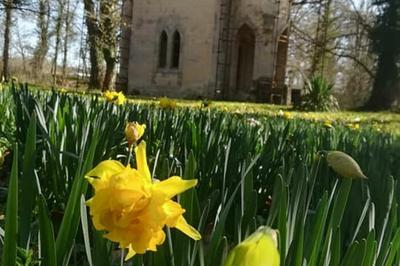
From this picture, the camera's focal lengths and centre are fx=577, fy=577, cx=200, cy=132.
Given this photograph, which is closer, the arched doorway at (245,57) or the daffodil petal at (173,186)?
the daffodil petal at (173,186)

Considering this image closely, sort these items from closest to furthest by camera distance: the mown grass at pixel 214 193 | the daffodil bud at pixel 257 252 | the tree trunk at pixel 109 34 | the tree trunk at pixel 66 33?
the daffodil bud at pixel 257 252, the mown grass at pixel 214 193, the tree trunk at pixel 109 34, the tree trunk at pixel 66 33

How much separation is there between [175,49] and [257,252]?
22379 mm

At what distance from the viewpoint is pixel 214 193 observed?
0.94 meters

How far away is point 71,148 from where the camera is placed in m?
1.74

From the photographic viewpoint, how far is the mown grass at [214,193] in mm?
795

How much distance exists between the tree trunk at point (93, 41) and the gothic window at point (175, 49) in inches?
116

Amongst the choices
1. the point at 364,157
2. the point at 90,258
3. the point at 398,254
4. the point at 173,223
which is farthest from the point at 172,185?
the point at 364,157

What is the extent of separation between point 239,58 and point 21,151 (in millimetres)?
21152

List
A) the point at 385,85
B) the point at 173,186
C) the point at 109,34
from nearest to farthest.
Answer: the point at 173,186 < the point at 385,85 < the point at 109,34

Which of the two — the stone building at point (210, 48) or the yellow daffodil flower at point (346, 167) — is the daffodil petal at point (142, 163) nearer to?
the yellow daffodil flower at point (346, 167)

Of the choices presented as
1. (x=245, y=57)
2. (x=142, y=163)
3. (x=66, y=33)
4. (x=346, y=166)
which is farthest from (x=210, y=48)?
(x=142, y=163)

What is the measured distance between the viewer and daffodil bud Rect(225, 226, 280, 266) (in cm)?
44

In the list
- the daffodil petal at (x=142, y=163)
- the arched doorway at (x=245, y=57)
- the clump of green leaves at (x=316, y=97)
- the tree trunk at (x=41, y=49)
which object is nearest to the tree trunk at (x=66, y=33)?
the tree trunk at (x=41, y=49)

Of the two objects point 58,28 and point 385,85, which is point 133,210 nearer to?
point 385,85
